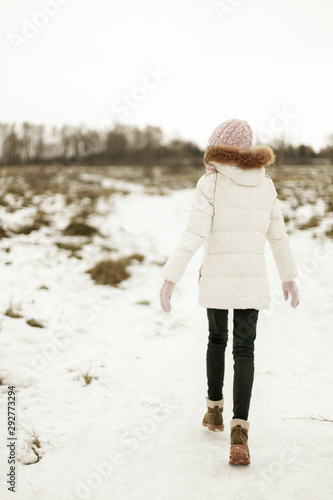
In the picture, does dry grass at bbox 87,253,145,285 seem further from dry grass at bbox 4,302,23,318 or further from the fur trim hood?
the fur trim hood

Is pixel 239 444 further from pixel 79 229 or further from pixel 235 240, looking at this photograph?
pixel 79 229

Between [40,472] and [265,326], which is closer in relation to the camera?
[40,472]

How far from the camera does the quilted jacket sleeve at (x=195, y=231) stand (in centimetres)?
207

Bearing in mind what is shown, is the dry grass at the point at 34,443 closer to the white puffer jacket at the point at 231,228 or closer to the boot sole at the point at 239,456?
the boot sole at the point at 239,456

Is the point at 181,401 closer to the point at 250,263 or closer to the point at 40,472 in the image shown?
the point at 40,472

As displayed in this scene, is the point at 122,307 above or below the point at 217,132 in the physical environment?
below

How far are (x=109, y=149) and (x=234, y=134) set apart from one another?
35.8 metres

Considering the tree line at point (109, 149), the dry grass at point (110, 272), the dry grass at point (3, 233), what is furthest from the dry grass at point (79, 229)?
the tree line at point (109, 149)

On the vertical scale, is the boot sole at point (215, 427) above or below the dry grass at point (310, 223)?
below

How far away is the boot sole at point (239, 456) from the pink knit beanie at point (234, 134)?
1629mm

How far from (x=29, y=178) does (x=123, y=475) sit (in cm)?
1547

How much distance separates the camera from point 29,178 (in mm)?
15836

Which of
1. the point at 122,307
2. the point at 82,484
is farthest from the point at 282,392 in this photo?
the point at 122,307

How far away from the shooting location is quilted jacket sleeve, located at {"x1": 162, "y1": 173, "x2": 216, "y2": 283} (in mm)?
2066
